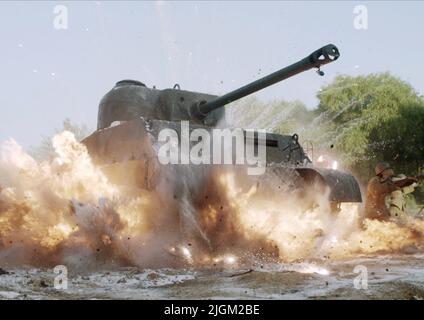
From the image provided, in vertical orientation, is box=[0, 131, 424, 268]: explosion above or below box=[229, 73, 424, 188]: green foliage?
below

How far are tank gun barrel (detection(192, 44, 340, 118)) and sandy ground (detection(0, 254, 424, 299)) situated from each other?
296 cm

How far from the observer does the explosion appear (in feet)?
23.5

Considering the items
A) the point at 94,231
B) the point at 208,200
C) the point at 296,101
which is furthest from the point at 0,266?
the point at 296,101

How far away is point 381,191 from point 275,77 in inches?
135

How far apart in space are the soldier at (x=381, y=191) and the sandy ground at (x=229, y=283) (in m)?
2.61

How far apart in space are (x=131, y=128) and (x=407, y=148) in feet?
69.3

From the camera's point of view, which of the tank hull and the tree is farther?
Answer: the tree

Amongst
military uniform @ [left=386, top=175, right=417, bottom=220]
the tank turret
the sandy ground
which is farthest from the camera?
military uniform @ [left=386, top=175, right=417, bottom=220]

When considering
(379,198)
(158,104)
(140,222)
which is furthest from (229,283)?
(379,198)

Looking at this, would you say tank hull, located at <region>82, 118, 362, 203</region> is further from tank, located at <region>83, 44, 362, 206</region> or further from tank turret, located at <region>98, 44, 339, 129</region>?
tank turret, located at <region>98, 44, 339, 129</region>

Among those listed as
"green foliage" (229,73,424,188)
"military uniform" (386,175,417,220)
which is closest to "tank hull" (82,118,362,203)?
"military uniform" (386,175,417,220)

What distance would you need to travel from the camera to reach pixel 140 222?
7336mm

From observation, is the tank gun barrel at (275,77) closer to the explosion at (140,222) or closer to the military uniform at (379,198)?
the explosion at (140,222)
